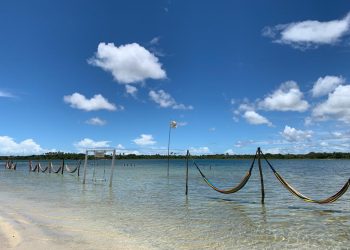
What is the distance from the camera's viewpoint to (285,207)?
53.0 ft

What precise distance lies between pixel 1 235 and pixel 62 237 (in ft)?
5.03

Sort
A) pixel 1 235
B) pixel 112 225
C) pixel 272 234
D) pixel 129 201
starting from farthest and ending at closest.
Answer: pixel 129 201
pixel 112 225
pixel 272 234
pixel 1 235

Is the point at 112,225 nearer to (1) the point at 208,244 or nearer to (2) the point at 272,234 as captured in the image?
(1) the point at 208,244

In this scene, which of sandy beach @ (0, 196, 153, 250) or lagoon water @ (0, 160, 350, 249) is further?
lagoon water @ (0, 160, 350, 249)

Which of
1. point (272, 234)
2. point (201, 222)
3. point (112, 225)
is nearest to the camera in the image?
point (272, 234)

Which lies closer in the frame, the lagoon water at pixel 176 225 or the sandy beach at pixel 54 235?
the sandy beach at pixel 54 235

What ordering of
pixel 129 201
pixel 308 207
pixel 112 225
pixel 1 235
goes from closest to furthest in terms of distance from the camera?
pixel 1 235
pixel 112 225
pixel 308 207
pixel 129 201

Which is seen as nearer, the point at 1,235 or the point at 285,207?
the point at 1,235

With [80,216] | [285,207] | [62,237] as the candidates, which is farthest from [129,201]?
[62,237]

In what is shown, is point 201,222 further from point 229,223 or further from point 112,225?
point 112,225

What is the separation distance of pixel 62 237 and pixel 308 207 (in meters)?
11.6

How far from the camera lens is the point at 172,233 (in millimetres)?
10539

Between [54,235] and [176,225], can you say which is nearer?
[54,235]

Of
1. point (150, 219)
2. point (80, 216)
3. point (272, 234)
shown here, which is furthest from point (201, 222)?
point (80, 216)
